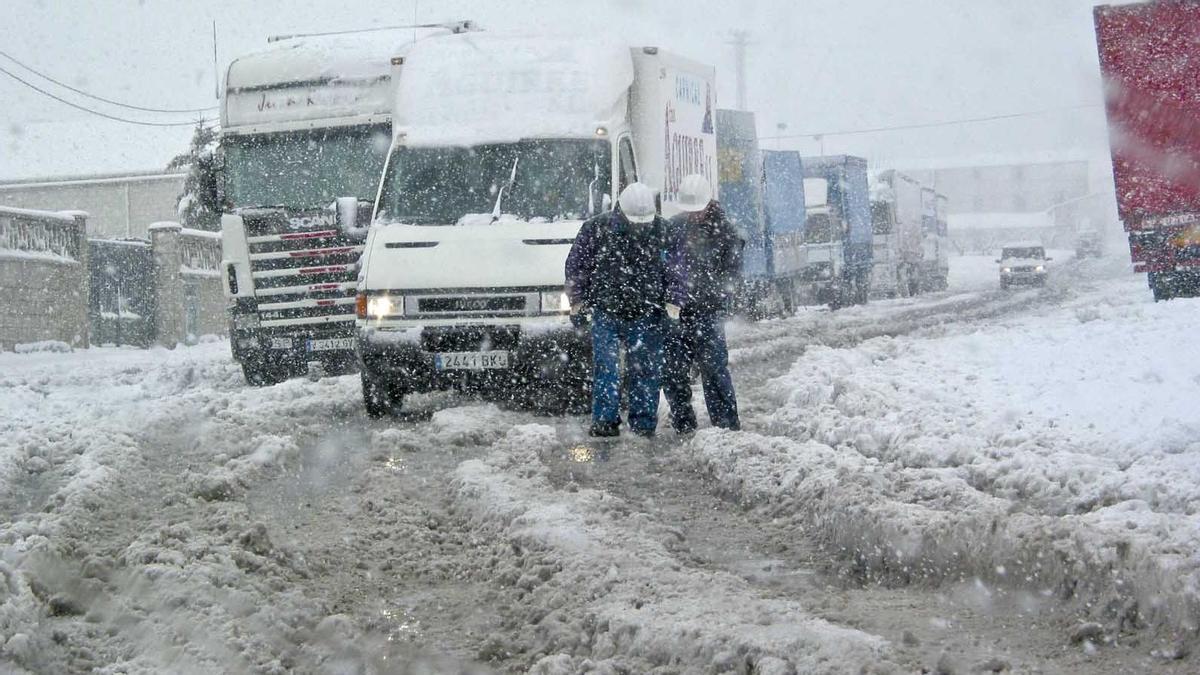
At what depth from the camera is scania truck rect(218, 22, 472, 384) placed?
14.6 metres

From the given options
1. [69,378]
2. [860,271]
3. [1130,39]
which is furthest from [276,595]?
[860,271]

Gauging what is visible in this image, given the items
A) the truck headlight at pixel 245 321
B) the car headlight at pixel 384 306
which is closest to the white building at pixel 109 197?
the truck headlight at pixel 245 321

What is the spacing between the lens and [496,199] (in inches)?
451

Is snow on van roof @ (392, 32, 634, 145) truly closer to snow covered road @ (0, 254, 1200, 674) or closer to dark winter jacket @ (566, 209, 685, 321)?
dark winter jacket @ (566, 209, 685, 321)

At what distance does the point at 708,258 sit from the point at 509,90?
3229 millimetres

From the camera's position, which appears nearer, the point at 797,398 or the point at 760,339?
the point at 797,398

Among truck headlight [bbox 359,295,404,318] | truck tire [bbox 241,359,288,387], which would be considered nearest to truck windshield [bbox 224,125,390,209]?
truck tire [bbox 241,359,288,387]

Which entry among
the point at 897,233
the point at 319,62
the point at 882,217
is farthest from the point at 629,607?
the point at 897,233

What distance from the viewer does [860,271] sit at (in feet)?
114

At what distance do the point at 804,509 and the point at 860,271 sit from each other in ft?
94.4

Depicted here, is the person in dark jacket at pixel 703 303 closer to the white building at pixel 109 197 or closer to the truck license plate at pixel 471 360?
the truck license plate at pixel 471 360

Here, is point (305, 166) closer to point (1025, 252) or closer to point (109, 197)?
point (1025, 252)

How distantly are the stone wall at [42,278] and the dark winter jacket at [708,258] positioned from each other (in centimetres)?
1496

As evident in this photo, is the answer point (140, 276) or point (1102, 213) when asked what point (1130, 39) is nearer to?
point (140, 276)
